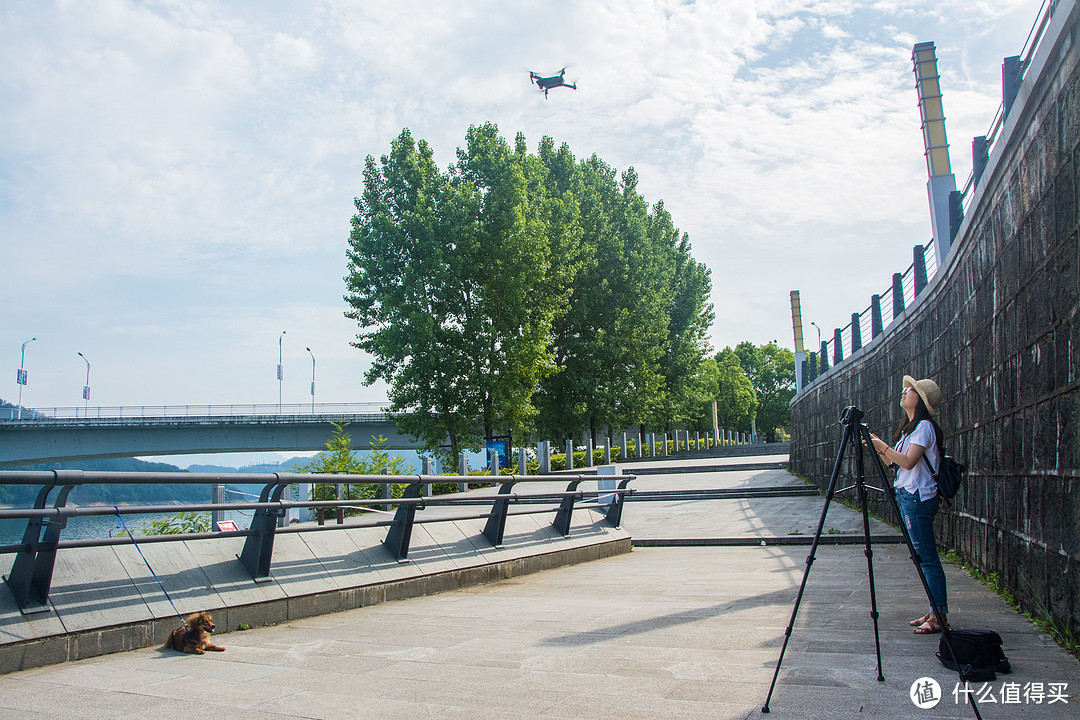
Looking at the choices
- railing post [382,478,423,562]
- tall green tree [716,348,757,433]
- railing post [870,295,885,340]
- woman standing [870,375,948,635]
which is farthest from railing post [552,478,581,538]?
tall green tree [716,348,757,433]

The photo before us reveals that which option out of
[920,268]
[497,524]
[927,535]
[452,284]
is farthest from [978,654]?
[452,284]

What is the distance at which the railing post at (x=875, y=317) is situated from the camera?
1595cm

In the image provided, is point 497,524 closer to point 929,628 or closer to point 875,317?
point 929,628

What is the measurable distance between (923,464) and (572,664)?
8.70 ft

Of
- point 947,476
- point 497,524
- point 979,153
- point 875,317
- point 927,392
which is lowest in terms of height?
point 497,524

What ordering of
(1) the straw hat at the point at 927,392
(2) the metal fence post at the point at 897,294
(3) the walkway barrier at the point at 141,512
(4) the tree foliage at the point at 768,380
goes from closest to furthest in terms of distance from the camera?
(3) the walkway barrier at the point at 141,512 → (1) the straw hat at the point at 927,392 → (2) the metal fence post at the point at 897,294 → (4) the tree foliage at the point at 768,380

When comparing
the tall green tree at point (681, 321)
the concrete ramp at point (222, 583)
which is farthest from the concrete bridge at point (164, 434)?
the concrete ramp at point (222, 583)

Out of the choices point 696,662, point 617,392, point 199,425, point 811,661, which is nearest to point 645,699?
point 696,662

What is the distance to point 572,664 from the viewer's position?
15.0 feet

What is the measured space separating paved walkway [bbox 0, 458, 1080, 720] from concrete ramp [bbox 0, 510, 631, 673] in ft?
0.48

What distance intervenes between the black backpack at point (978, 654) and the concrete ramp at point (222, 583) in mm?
4319

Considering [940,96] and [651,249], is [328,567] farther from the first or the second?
[651,249]

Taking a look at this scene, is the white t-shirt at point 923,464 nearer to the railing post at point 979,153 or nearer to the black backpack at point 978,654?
the black backpack at point 978,654

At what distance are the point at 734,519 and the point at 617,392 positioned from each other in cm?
2203
